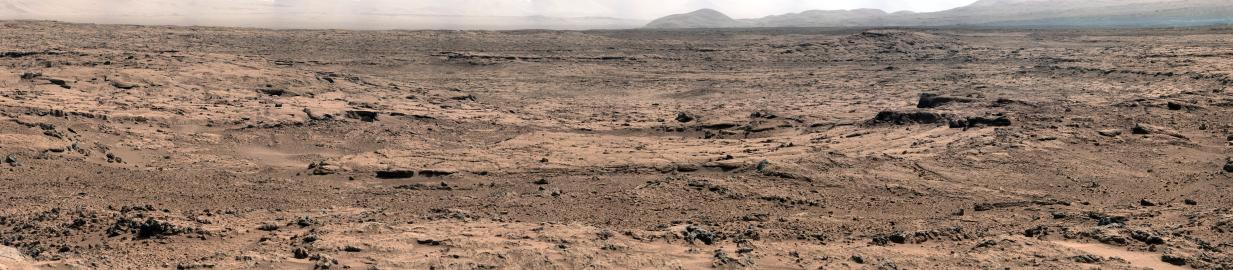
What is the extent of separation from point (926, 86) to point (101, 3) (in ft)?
189

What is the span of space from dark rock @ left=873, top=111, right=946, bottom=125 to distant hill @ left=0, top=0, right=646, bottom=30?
39232 millimetres

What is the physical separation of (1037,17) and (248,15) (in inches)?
2523

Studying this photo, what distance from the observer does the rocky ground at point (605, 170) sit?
4.90m

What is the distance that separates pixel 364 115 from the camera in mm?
10477

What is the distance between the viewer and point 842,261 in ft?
15.5

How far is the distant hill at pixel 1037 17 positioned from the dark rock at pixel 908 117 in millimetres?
34464

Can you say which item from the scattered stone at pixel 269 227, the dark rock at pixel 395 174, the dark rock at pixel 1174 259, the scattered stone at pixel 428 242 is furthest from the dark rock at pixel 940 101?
the scattered stone at pixel 269 227

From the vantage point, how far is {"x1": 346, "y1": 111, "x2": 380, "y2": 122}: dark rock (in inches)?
408

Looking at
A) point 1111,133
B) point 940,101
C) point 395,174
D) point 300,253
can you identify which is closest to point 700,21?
point 940,101

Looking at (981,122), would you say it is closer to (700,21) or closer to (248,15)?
(248,15)

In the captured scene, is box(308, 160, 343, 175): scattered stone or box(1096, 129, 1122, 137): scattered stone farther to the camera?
box(1096, 129, 1122, 137): scattered stone

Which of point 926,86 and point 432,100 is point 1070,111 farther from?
point 432,100

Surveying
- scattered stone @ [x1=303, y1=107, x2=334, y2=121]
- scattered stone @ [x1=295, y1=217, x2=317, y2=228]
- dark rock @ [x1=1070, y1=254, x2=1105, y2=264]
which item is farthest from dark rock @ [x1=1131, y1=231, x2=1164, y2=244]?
scattered stone @ [x1=303, y1=107, x2=334, y2=121]

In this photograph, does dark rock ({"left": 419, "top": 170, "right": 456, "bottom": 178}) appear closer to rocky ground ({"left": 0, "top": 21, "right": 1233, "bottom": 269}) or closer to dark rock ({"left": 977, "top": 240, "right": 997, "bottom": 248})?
rocky ground ({"left": 0, "top": 21, "right": 1233, "bottom": 269})
